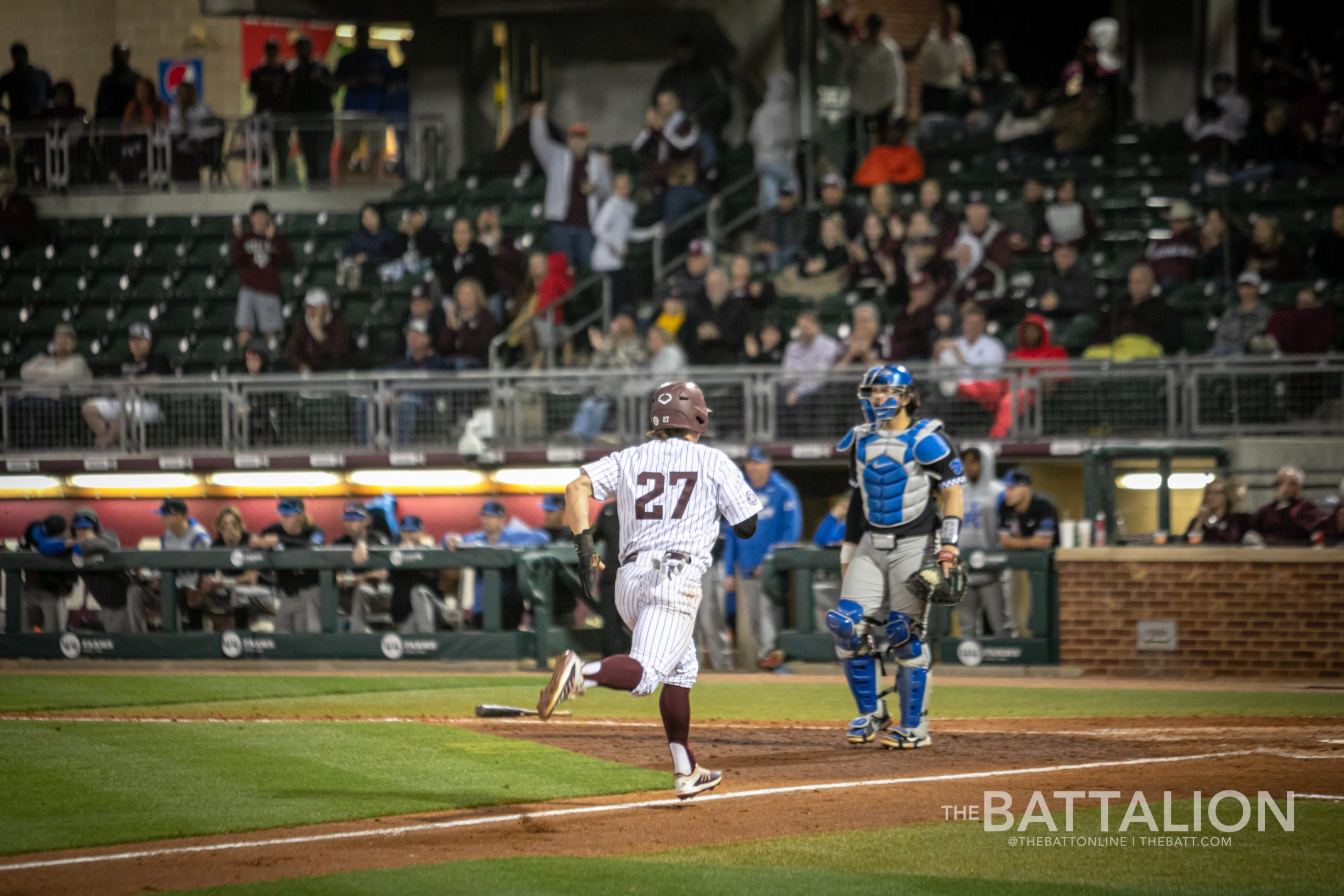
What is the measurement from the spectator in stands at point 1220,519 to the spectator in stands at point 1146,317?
7.99ft

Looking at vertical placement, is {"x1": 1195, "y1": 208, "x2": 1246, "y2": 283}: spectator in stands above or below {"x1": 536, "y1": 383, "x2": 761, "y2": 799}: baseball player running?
above

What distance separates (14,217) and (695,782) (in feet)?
55.2

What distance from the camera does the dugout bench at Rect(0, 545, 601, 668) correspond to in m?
13.7

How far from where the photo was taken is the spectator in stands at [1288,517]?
1259 centimetres

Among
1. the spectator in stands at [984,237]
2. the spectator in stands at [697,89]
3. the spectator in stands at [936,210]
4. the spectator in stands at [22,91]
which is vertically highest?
the spectator in stands at [22,91]

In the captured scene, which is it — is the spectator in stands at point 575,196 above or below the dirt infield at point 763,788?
above

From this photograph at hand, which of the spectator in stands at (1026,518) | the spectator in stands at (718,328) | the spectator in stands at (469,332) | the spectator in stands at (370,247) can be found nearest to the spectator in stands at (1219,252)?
the spectator in stands at (1026,518)

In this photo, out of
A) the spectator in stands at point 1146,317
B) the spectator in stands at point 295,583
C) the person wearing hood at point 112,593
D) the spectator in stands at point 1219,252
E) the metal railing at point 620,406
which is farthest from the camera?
the spectator in stands at point 1219,252

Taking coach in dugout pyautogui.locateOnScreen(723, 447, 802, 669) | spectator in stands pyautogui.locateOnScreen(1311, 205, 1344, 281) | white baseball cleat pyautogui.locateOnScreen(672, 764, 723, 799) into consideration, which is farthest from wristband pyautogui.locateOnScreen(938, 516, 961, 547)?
spectator in stands pyautogui.locateOnScreen(1311, 205, 1344, 281)

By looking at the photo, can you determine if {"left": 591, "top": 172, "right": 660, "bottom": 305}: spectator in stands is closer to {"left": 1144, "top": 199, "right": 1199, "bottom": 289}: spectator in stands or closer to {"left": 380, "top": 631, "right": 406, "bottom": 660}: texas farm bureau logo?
{"left": 1144, "top": 199, "right": 1199, "bottom": 289}: spectator in stands

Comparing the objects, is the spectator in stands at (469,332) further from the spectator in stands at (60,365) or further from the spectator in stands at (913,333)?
the spectator in stands at (913,333)

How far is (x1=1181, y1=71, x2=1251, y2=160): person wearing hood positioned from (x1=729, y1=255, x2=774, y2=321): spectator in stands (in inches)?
206

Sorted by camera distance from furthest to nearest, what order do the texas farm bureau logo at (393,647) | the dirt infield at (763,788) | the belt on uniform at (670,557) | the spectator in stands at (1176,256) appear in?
the spectator in stands at (1176,256), the texas farm bureau logo at (393,647), the belt on uniform at (670,557), the dirt infield at (763,788)

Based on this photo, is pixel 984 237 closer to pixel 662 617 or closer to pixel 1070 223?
pixel 1070 223
